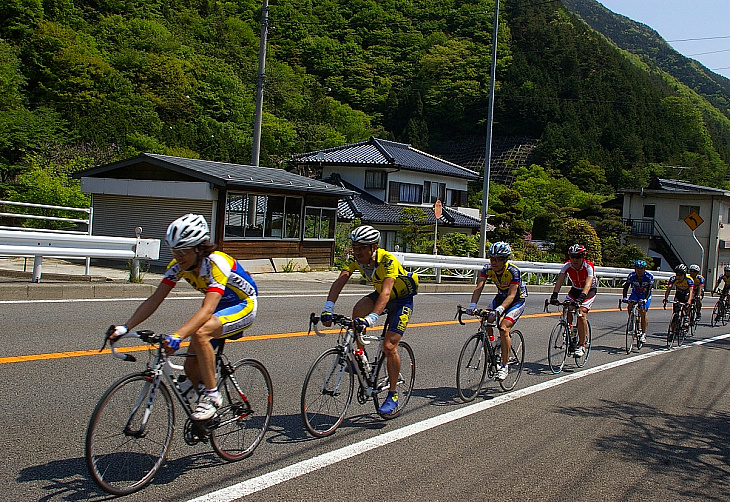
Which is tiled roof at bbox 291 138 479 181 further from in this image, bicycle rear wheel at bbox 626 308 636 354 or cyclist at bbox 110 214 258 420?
cyclist at bbox 110 214 258 420

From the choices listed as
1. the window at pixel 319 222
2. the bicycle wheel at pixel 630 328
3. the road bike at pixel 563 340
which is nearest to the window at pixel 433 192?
the window at pixel 319 222

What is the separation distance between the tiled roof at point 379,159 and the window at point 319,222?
15222 mm

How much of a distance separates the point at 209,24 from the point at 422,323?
6969cm

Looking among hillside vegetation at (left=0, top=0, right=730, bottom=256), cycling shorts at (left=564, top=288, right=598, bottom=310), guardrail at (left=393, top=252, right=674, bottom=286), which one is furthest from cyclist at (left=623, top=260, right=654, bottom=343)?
hillside vegetation at (left=0, top=0, right=730, bottom=256)

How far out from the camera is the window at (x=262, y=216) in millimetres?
Answer: 21656

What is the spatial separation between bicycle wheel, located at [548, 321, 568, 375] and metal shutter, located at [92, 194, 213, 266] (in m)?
13.6

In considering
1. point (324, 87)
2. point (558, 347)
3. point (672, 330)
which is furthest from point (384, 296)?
point (324, 87)

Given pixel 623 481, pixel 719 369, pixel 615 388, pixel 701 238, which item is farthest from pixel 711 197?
pixel 623 481

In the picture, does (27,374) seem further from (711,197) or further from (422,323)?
(711,197)

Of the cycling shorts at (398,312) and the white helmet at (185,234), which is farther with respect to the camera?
the cycling shorts at (398,312)

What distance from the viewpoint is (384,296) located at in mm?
5969

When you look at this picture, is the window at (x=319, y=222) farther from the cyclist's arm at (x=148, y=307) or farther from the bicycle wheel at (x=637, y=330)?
the cyclist's arm at (x=148, y=307)

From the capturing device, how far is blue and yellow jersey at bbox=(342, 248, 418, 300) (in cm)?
616

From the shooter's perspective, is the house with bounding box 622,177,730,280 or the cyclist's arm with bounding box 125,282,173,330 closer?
the cyclist's arm with bounding box 125,282,173,330
